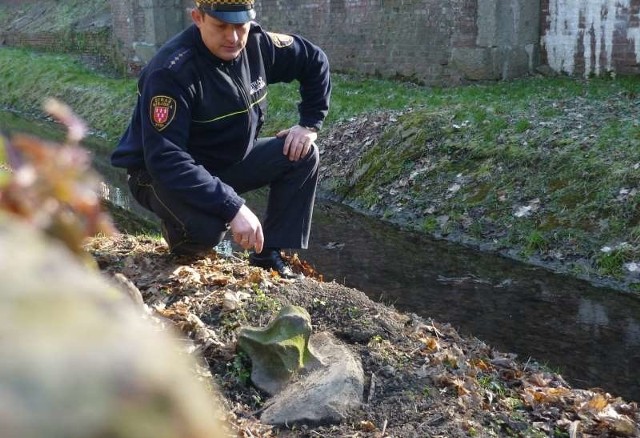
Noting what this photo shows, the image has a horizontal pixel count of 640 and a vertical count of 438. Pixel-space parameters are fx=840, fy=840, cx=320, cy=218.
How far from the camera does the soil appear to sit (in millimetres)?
3229

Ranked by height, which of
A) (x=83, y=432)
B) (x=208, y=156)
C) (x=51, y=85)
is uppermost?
(x=83, y=432)

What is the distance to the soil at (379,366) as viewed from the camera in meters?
3.23

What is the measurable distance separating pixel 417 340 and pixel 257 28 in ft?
6.31

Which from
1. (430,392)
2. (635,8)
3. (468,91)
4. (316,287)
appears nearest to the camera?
(430,392)

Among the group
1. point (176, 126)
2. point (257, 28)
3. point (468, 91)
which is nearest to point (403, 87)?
point (468, 91)

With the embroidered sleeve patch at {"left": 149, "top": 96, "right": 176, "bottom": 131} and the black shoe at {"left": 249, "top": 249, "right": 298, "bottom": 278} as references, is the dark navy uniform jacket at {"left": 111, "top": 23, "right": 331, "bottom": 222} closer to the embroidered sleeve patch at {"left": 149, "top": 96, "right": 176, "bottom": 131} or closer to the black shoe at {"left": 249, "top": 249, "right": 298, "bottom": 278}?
the embroidered sleeve patch at {"left": 149, "top": 96, "right": 176, "bottom": 131}

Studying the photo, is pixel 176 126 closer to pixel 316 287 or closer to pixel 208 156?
pixel 208 156

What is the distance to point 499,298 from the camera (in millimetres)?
6195

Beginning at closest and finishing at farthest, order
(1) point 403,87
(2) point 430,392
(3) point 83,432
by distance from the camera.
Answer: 1. (3) point 83,432
2. (2) point 430,392
3. (1) point 403,87

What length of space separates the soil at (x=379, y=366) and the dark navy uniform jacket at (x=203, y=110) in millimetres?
448

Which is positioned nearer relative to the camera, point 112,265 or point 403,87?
point 112,265

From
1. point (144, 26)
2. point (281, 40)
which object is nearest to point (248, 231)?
point (281, 40)

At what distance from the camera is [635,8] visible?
9852mm

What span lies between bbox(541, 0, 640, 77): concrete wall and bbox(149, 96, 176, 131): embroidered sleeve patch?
24.6ft
